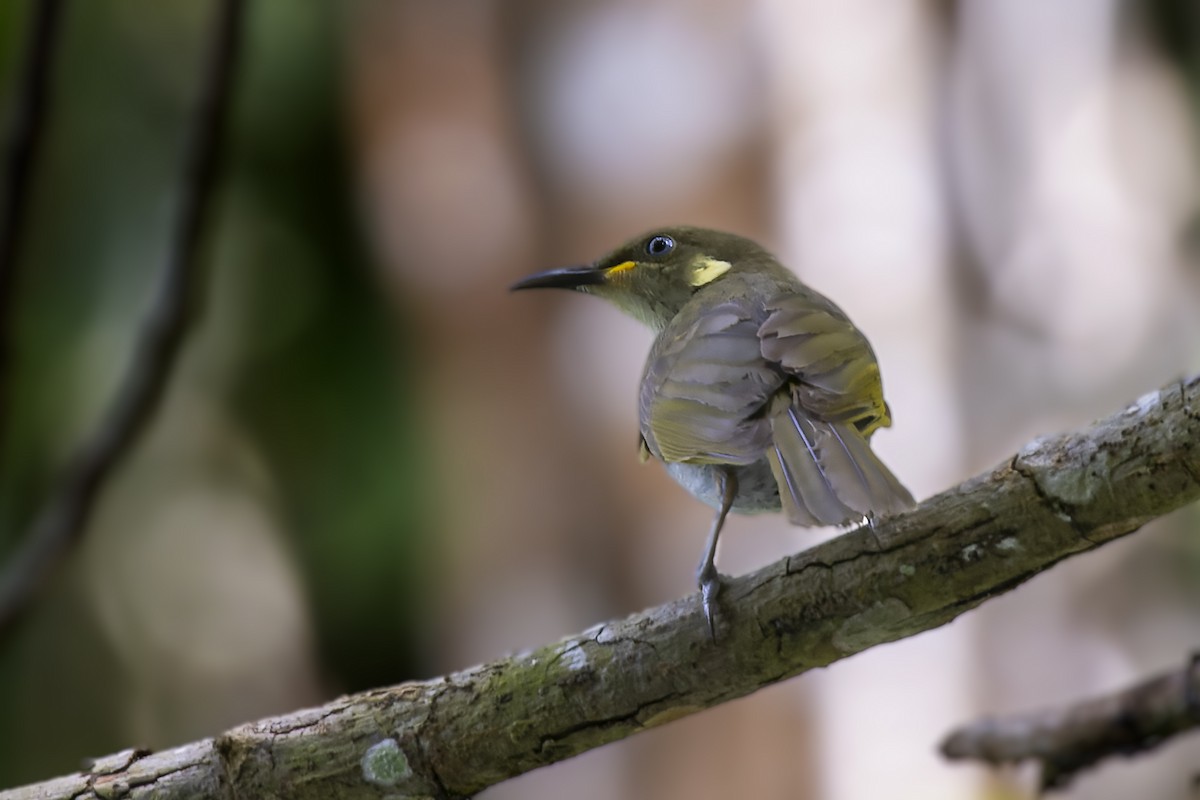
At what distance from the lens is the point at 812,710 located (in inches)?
208

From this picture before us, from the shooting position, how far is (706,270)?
3453mm

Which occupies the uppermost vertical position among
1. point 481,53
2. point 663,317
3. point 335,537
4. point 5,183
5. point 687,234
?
point 481,53

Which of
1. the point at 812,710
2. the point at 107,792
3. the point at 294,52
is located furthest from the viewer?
the point at 294,52

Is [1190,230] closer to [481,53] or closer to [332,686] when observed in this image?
[481,53]

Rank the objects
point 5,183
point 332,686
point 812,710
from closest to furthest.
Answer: point 5,183
point 812,710
point 332,686

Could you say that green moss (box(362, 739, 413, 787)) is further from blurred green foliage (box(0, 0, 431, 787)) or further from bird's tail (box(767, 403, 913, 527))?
blurred green foliage (box(0, 0, 431, 787))

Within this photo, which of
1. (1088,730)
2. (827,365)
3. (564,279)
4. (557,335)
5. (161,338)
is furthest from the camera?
(557,335)

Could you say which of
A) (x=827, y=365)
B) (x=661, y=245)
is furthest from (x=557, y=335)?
(x=827, y=365)

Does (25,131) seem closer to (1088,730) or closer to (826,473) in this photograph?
(826,473)

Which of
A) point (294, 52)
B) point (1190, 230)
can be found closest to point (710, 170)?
point (1190, 230)

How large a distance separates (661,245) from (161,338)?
1.61m

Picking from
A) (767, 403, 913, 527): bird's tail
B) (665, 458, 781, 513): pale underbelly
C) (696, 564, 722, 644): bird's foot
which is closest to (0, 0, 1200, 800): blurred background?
(665, 458, 781, 513): pale underbelly

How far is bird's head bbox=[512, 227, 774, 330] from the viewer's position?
11.3 feet

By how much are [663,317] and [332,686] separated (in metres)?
4.45
